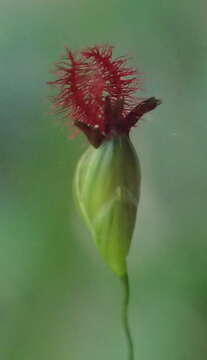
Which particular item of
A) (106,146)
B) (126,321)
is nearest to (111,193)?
(106,146)

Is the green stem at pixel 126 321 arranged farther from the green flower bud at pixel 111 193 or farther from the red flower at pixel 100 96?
the red flower at pixel 100 96

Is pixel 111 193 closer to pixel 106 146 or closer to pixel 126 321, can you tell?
pixel 106 146

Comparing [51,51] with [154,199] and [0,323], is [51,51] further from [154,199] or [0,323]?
[0,323]

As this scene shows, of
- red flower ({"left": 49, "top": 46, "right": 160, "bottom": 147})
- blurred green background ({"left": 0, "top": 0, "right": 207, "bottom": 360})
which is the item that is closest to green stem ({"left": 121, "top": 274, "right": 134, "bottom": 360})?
blurred green background ({"left": 0, "top": 0, "right": 207, "bottom": 360})

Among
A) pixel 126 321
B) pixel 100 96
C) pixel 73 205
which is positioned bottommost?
pixel 126 321

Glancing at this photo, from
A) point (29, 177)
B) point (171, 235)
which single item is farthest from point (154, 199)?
point (29, 177)

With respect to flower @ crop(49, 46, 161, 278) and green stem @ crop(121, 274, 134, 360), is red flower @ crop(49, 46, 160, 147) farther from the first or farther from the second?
green stem @ crop(121, 274, 134, 360)

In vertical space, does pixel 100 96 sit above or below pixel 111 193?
above
